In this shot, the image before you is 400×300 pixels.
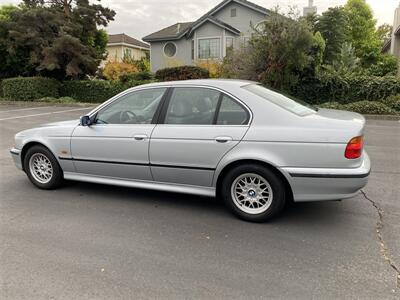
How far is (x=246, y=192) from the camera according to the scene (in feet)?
12.9

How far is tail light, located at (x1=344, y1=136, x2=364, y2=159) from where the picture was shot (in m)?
3.50

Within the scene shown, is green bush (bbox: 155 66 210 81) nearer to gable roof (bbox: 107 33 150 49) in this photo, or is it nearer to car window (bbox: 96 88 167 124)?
car window (bbox: 96 88 167 124)

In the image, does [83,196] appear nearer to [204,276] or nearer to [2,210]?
[2,210]

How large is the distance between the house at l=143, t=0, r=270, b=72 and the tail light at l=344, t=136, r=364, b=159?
21.9 metres

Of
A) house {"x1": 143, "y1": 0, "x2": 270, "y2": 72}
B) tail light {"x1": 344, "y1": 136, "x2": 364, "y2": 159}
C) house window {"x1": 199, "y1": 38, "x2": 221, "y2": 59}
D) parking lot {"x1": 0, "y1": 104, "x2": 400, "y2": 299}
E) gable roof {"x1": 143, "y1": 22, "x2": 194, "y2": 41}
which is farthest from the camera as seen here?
gable roof {"x1": 143, "y1": 22, "x2": 194, "y2": 41}

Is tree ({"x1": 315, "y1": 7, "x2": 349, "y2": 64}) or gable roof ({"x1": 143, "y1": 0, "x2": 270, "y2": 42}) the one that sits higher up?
gable roof ({"x1": 143, "y1": 0, "x2": 270, "y2": 42})

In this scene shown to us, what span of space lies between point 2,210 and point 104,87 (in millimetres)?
17075

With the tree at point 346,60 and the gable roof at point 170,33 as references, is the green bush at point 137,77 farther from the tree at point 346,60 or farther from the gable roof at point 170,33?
the tree at point 346,60

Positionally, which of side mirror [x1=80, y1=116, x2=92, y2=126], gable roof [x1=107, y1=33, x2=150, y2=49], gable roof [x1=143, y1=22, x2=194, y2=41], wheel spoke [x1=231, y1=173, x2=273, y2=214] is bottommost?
wheel spoke [x1=231, y1=173, x2=273, y2=214]

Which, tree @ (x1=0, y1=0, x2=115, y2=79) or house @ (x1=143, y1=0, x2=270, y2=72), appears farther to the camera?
house @ (x1=143, y1=0, x2=270, y2=72)

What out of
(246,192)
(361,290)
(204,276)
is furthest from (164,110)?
(361,290)

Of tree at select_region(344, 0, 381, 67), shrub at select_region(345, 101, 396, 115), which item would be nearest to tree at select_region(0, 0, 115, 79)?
shrub at select_region(345, 101, 396, 115)

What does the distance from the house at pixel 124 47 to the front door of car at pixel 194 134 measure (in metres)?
37.5

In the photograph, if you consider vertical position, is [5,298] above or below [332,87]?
below
